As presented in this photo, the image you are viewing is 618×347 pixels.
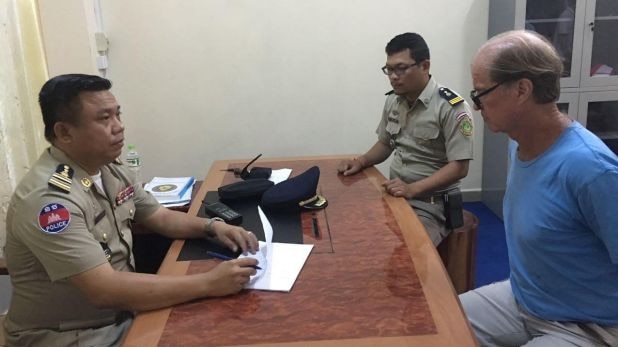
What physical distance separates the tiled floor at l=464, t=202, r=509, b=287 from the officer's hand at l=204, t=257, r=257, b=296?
71.2 inches

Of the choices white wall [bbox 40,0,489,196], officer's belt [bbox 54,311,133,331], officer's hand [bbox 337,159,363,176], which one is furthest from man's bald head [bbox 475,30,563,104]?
white wall [bbox 40,0,489,196]

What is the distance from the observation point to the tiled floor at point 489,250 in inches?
116

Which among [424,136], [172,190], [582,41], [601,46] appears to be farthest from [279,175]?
[601,46]

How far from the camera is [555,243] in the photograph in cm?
134

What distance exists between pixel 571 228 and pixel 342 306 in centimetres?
Answer: 60

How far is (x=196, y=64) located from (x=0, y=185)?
5.37 feet

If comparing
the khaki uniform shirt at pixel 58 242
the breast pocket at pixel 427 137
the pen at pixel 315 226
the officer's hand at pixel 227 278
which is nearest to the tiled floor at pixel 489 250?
the breast pocket at pixel 427 137

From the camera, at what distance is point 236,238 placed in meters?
1.57

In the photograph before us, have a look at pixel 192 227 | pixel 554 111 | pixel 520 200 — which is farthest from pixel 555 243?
pixel 192 227

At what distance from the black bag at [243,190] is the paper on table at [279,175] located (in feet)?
0.51

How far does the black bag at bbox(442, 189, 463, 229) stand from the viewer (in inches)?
86.9

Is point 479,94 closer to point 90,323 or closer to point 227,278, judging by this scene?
point 227,278

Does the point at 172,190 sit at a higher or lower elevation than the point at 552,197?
lower

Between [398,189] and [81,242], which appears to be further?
[398,189]
